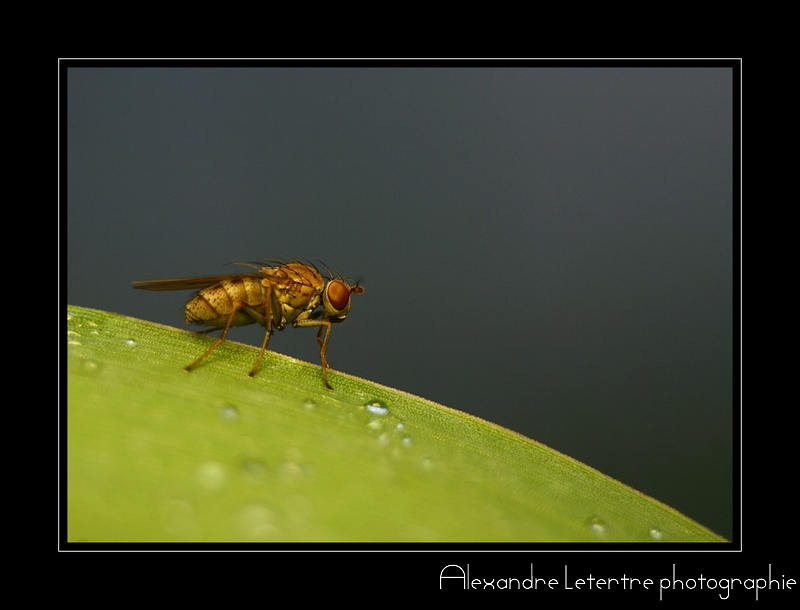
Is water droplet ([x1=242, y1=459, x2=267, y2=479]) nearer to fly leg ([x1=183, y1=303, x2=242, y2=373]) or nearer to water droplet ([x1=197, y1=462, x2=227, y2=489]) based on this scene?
water droplet ([x1=197, y1=462, x2=227, y2=489])

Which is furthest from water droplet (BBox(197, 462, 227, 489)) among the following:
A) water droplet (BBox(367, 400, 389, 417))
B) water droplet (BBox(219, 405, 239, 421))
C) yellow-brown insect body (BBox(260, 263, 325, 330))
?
yellow-brown insect body (BBox(260, 263, 325, 330))

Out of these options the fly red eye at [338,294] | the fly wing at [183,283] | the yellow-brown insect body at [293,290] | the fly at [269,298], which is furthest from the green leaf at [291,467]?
the fly red eye at [338,294]

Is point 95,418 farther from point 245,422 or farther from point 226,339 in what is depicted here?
point 226,339

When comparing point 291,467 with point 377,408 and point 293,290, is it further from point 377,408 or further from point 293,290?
point 293,290
